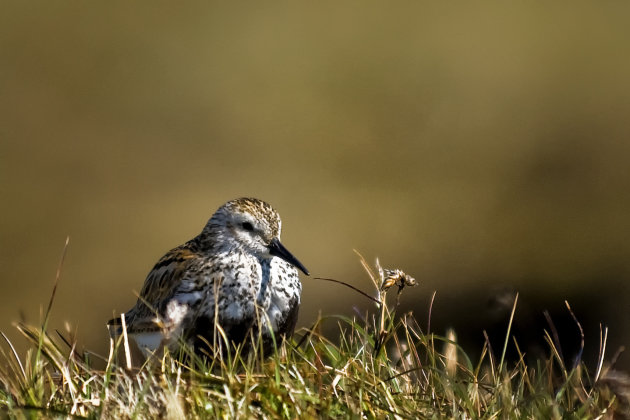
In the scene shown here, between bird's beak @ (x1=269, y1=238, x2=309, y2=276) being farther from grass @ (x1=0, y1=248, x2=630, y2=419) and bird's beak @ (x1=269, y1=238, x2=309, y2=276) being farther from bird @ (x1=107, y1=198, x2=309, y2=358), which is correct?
grass @ (x1=0, y1=248, x2=630, y2=419)

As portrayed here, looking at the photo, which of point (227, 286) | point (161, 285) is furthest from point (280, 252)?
point (161, 285)

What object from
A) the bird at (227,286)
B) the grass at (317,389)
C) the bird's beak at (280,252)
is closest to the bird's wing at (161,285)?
the bird at (227,286)

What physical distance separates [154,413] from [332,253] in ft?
32.0

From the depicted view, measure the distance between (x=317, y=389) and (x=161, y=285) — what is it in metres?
1.83

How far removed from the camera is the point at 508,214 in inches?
572

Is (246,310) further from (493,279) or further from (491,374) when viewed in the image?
(493,279)

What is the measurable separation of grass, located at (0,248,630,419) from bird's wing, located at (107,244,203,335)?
1.01m

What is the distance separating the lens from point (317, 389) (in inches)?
164

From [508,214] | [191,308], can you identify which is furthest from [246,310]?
[508,214]

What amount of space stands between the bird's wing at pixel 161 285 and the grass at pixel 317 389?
1006mm

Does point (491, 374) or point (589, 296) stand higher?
point (491, 374)

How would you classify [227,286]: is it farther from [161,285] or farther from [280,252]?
[161,285]

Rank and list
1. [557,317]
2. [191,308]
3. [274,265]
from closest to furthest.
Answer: [191,308] → [274,265] → [557,317]

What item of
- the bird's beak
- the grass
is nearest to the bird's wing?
the bird's beak
